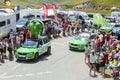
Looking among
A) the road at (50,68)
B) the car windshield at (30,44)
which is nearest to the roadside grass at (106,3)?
the road at (50,68)

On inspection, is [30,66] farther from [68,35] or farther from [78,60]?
[68,35]

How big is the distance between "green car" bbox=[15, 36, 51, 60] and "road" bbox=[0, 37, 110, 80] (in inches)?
21.1

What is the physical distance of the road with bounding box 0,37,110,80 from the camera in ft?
72.7

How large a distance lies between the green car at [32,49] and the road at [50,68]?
1.76 ft

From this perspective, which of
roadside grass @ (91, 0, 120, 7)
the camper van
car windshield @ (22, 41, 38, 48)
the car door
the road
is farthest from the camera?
roadside grass @ (91, 0, 120, 7)

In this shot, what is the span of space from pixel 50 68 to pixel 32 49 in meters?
2.39

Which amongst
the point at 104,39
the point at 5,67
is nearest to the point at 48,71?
the point at 5,67

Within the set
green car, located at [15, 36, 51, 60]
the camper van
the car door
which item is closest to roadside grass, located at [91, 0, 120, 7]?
the camper van

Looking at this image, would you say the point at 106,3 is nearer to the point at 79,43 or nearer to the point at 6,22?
the point at 6,22

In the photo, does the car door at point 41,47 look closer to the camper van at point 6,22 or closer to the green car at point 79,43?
the green car at point 79,43

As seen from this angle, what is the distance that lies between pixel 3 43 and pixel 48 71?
4891 mm

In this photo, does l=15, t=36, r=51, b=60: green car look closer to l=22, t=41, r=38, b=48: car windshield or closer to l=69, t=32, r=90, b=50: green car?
l=22, t=41, r=38, b=48: car windshield

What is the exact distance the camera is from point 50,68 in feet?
80.2

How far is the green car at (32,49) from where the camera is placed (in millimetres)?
25250
